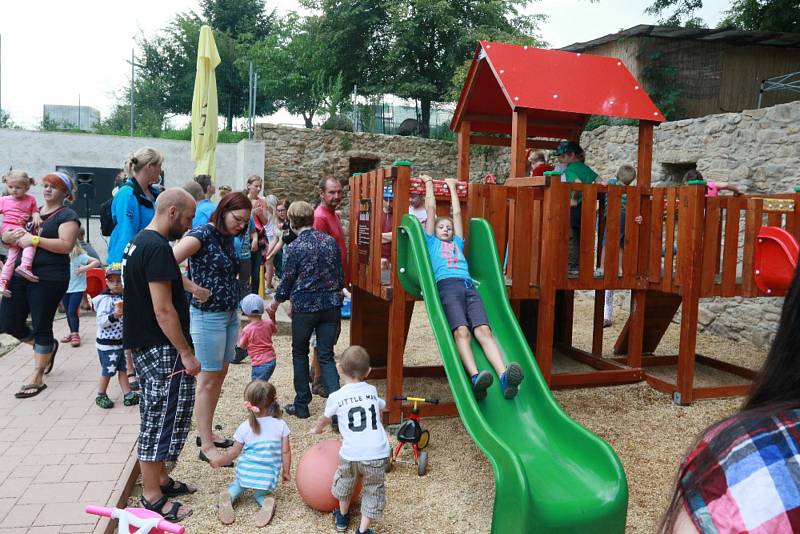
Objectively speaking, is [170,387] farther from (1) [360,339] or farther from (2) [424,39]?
(2) [424,39]

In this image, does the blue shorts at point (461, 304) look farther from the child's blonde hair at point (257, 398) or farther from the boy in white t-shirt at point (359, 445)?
the child's blonde hair at point (257, 398)

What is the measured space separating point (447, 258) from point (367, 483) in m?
1.97

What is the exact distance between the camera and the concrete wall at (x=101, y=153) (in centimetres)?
1323

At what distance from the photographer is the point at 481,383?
12.4 ft

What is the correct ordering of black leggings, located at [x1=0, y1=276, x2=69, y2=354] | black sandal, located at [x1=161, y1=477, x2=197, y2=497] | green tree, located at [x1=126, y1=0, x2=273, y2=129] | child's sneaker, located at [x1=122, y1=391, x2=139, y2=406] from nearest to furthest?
black sandal, located at [x1=161, y1=477, x2=197, y2=497] < child's sneaker, located at [x1=122, y1=391, x2=139, y2=406] < black leggings, located at [x1=0, y1=276, x2=69, y2=354] < green tree, located at [x1=126, y1=0, x2=273, y2=129]

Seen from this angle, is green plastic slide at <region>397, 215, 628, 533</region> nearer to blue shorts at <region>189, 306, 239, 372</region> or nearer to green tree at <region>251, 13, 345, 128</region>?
blue shorts at <region>189, 306, 239, 372</region>

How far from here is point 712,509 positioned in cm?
69

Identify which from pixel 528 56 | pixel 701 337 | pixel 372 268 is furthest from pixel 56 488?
pixel 701 337

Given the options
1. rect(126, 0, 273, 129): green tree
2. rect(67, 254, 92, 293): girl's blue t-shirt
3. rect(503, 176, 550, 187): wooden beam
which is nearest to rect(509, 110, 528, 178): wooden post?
rect(503, 176, 550, 187): wooden beam

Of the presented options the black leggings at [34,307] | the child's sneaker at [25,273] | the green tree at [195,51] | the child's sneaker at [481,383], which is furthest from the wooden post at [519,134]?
the green tree at [195,51]

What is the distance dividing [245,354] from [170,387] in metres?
3.82

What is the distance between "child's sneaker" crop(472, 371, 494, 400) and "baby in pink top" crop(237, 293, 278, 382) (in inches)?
69.4

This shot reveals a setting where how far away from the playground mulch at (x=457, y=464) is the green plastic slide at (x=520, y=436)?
7.0 inches

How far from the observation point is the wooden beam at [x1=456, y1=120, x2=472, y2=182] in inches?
279
